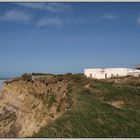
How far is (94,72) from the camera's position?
4800cm

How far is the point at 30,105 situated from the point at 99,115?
16.6 m

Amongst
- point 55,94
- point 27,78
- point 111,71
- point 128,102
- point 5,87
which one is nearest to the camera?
point 128,102

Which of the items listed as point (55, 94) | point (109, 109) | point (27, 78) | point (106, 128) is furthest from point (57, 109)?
point (27, 78)

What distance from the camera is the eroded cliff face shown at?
2770cm

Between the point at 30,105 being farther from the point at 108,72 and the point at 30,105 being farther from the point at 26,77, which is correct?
the point at 108,72

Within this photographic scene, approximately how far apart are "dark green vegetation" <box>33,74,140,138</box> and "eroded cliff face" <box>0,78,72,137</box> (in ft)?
6.71

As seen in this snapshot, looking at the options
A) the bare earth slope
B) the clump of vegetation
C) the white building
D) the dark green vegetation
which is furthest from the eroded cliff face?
the white building

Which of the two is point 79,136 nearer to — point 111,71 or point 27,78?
point 27,78

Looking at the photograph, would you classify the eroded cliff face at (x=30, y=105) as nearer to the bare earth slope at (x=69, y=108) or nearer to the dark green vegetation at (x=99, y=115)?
the bare earth slope at (x=69, y=108)

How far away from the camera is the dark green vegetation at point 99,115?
16969 millimetres

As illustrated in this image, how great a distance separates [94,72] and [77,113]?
28.8 meters

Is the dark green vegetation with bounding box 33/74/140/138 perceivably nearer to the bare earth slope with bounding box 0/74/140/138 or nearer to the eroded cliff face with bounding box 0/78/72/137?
the bare earth slope with bounding box 0/74/140/138

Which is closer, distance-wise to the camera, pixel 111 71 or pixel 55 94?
pixel 55 94

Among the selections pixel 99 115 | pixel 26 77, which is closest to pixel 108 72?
pixel 26 77
